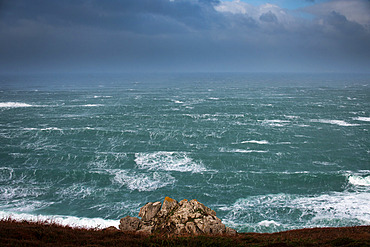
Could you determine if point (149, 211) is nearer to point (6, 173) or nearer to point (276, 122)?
point (6, 173)

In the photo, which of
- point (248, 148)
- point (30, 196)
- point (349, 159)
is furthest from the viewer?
point (248, 148)

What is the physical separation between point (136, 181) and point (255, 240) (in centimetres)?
2078

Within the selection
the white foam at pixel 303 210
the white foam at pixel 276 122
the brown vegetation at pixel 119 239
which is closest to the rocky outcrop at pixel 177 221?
the brown vegetation at pixel 119 239

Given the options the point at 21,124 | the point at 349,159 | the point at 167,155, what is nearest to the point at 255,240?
the point at 167,155

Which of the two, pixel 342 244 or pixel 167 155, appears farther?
pixel 167 155

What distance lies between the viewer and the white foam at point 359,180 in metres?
33.5

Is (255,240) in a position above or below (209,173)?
above

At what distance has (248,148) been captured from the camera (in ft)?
151

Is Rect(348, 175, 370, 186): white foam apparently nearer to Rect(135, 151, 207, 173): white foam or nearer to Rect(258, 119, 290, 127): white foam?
Rect(135, 151, 207, 173): white foam

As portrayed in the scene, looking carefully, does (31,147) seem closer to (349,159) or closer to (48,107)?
(48,107)

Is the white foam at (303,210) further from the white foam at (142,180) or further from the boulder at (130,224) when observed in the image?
the boulder at (130,224)

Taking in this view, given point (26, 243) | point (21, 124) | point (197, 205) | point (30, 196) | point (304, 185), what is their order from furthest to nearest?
point (21, 124) → point (304, 185) → point (30, 196) → point (197, 205) → point (26, 243)

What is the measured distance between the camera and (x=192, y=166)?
3900cm

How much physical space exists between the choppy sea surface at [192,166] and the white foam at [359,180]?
12 cm
